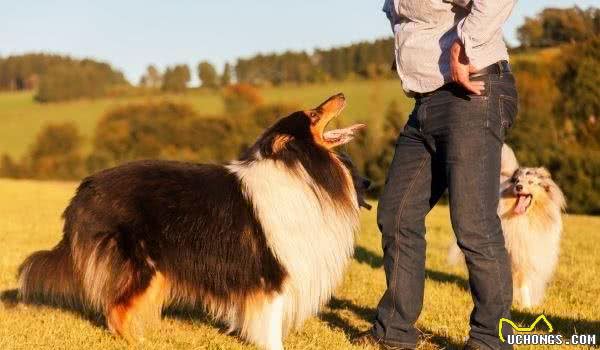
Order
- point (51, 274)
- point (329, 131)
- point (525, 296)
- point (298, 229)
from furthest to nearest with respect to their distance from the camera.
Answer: point (525, 296), point (51, 274), point (329, 131), point (298, 229)

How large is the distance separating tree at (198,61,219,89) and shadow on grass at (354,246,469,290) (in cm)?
5715

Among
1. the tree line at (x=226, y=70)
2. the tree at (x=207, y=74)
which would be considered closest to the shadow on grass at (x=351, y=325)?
the tree line at (x=226, y=70)

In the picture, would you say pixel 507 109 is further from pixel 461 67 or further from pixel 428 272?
pixel 428 272

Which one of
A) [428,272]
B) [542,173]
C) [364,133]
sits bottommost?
[364,133]

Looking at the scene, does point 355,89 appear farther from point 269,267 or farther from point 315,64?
point 269,267

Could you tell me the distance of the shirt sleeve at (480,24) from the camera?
370cm

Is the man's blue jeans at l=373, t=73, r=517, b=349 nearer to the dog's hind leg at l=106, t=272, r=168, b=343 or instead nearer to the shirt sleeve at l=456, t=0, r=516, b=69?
the shirt sleeve at l=456, t=0, r=516, b=69

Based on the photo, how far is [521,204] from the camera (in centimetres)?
695

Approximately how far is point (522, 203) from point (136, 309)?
13.2ft

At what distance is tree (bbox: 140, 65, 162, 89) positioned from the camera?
227ft

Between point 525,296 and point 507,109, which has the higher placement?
point 507,109

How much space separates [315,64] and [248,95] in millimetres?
7936

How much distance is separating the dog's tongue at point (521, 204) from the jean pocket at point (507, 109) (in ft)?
10.0

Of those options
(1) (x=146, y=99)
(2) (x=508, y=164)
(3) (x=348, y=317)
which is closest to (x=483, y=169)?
(3) (x=348, y=317)
